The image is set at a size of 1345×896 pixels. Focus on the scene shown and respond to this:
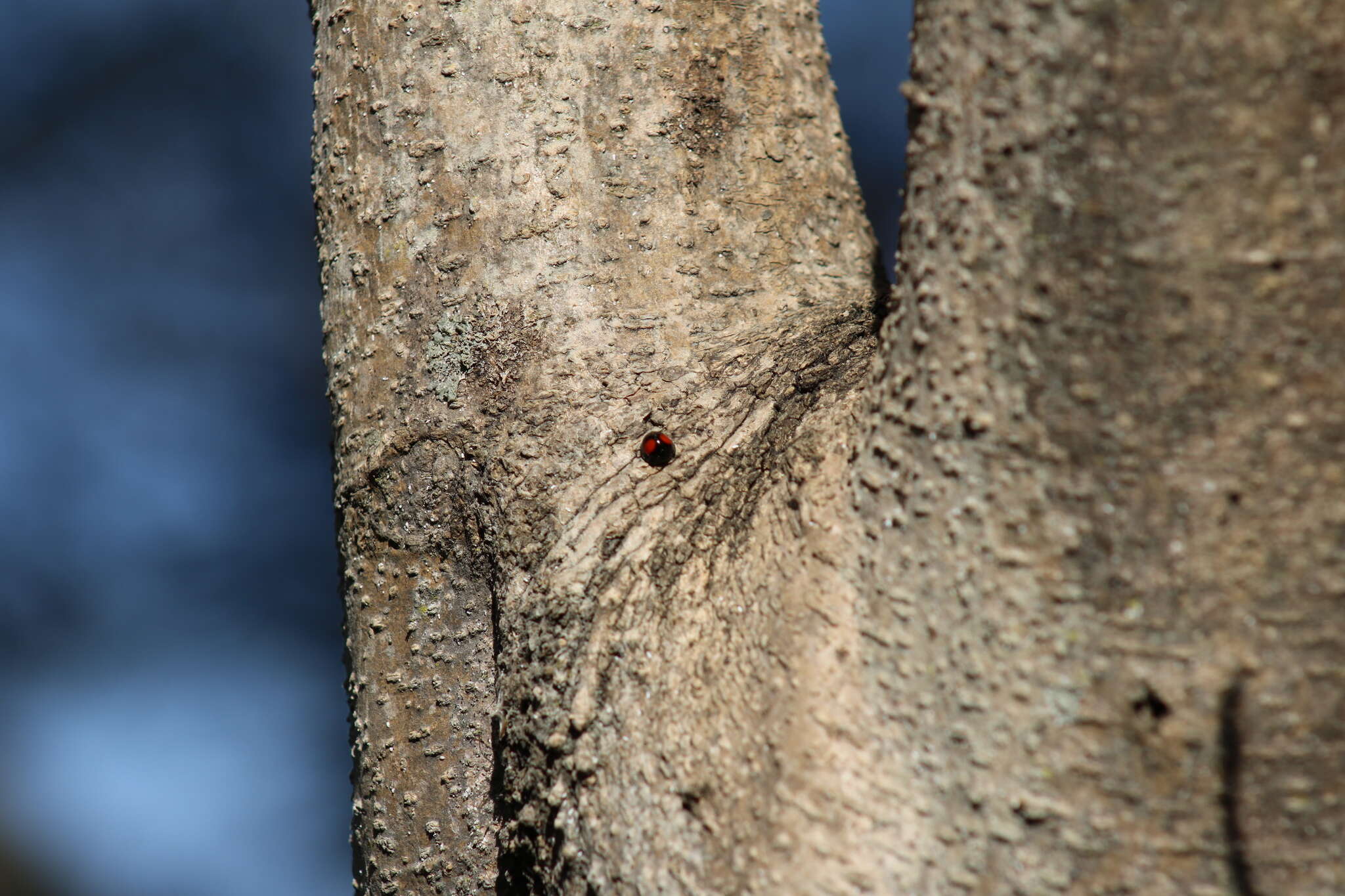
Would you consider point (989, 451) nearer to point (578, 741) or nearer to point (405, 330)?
point (578, 741)

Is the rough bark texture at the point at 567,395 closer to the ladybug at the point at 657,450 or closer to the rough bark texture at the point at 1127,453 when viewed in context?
the ladybug at the point at 657,450

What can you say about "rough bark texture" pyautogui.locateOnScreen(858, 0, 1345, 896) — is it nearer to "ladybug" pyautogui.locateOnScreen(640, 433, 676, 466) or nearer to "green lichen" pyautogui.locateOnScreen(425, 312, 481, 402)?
"ladybug" pyautogui.locateOnScreen(640, 433, 676, 466)

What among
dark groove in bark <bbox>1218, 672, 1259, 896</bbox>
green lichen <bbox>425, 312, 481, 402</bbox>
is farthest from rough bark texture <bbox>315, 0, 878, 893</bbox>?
dark groove in bark <bbox>1218, 672, 1259, 896</bbox>

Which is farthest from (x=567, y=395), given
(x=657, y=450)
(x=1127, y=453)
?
(x=1127, y=453)

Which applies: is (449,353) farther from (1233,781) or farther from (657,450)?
(1233,781)

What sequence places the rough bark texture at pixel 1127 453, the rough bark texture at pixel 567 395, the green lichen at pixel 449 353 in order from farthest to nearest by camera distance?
the green lichen at pixel 449 353 < the rough bark texture at pixel 567 395 < the rough bark texture at pixel 1127 453

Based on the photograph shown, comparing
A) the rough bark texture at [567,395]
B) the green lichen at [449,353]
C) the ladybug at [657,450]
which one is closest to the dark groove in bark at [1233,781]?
the rough bark texture at [567,395]

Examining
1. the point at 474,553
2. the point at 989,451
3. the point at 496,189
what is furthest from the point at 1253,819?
the point at 496,189

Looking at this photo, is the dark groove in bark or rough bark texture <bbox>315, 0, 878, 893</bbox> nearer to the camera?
the dark groove in bark
